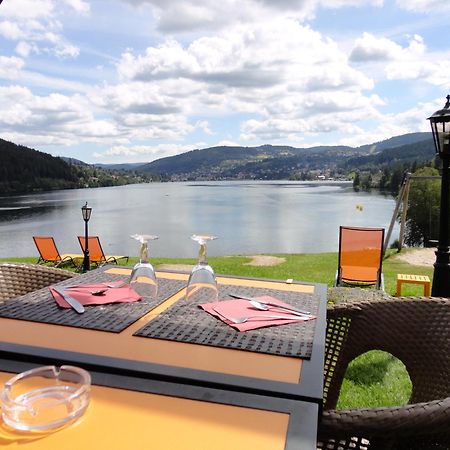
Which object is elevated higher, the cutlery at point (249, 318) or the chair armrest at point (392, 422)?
the cutlery at point (249, 318)

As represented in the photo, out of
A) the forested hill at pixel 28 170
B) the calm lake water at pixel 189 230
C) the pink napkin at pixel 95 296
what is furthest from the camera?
the forested hill at pixel 28 170

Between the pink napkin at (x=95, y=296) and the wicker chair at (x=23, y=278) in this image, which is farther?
the wicker chair at (x=23, y=278)

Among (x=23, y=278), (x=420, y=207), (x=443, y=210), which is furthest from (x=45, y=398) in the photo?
(x=420, y=207)

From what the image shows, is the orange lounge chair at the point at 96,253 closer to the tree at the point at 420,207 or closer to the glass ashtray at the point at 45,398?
the glass ashtray at the point at 45,398

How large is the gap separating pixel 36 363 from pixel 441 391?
1532 millimetres

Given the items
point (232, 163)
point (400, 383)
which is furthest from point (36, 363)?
point (232, 163)

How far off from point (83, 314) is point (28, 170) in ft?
278

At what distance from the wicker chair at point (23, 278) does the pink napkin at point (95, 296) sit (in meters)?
0.60

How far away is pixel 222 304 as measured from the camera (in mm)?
1916

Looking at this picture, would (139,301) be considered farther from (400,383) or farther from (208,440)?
(400,383)

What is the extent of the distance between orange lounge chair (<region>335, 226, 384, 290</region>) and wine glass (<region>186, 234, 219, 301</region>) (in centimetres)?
429

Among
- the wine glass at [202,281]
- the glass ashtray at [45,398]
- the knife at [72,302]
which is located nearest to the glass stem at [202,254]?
the wine glass at [202,281]

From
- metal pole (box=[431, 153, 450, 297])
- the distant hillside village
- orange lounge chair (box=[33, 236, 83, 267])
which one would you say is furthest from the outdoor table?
the distant hillside village

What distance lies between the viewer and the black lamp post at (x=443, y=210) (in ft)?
13.9
